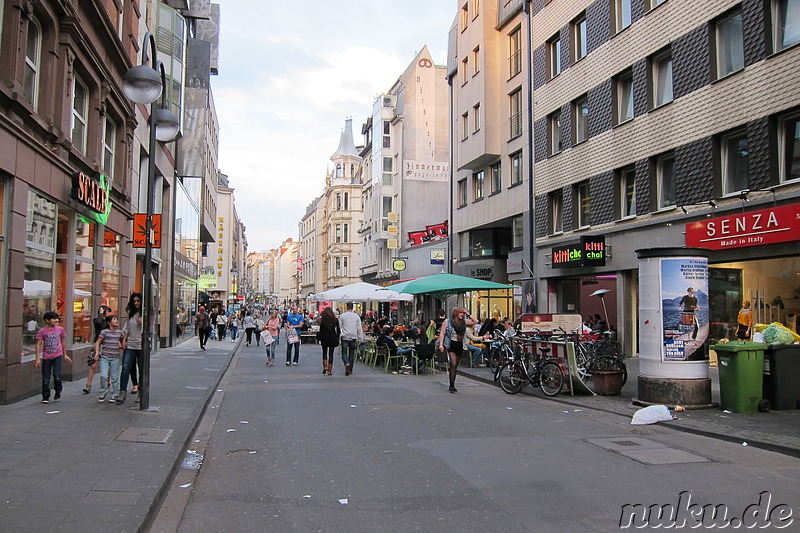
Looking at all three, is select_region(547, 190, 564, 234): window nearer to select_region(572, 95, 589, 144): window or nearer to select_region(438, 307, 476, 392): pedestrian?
select_region(572, 95, 589, 144): window

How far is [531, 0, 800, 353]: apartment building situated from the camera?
15.4 m

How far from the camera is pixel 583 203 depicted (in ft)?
80.1

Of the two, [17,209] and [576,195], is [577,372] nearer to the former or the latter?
[17,209]

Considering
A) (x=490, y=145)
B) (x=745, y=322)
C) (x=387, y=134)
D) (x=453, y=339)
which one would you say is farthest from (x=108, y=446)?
(x=387, y=134)

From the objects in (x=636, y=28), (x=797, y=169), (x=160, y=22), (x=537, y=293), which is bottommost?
(x=537, y=293)

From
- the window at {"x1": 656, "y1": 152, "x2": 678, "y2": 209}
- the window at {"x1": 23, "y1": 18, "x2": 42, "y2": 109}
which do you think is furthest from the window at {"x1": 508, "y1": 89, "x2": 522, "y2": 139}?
the window at {"x1": 23, "y1": 18, "x2": 42, "y2": 109}

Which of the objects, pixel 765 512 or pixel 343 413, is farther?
pixel 343 413

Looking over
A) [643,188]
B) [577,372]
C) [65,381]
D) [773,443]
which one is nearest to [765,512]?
[773,443]

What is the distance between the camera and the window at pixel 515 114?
2950 cm

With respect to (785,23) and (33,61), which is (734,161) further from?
(33,61)

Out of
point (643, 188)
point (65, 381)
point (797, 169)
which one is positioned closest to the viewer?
point (65, 381)

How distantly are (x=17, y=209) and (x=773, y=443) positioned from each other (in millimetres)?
11416

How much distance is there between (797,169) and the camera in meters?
14.9

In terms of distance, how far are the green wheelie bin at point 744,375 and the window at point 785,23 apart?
8525 millimetres
